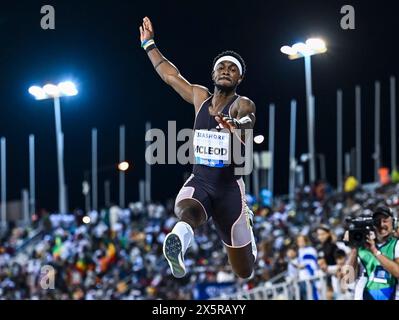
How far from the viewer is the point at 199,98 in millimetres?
9320

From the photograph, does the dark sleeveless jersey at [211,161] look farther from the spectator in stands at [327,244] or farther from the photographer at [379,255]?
the spectator in stands at [327,244]

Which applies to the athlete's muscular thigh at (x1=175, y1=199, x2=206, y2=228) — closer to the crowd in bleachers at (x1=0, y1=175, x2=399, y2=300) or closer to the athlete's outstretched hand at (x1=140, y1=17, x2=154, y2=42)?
the athlete's outstretched hand at (x1=140, y1=17, x2=154, y2=42)

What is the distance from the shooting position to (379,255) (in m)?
9.77

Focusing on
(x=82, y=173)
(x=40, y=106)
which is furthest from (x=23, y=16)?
(x=82, y=173)

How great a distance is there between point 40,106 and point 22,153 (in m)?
16.2

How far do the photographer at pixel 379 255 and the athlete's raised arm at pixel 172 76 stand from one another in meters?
2.29

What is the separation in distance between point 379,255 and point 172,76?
3054 millimetres

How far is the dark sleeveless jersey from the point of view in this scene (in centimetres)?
894

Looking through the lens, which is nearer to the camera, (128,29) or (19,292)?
(128,29)

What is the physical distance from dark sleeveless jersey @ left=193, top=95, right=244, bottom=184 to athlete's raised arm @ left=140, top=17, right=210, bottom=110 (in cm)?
16

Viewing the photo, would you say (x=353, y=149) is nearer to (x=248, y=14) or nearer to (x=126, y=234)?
(x=126, y=234)

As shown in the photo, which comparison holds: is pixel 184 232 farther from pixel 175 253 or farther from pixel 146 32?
pixel 146 32

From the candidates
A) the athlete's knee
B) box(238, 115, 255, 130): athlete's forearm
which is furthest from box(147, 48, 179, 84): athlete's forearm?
the athlete's knee

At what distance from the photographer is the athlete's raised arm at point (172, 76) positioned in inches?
369
